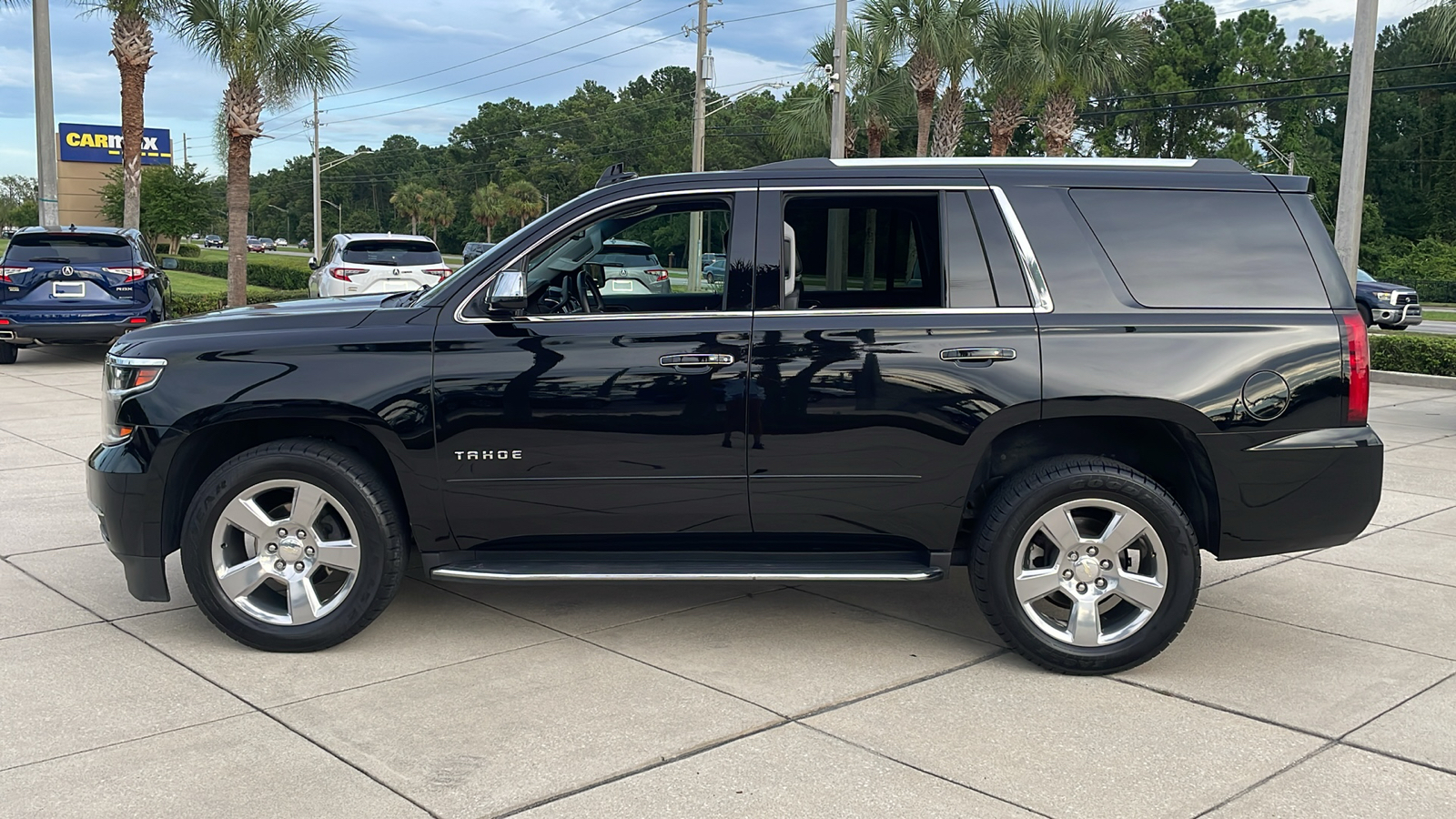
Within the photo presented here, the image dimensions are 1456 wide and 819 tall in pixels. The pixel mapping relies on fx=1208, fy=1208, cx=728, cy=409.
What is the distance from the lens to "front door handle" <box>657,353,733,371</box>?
15.0 ft

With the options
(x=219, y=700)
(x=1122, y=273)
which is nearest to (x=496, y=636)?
(x=219, y=700)

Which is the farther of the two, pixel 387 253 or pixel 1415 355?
pixel 387 253

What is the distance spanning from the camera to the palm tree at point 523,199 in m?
109

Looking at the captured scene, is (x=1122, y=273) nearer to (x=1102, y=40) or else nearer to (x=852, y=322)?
(x=852, y=322)

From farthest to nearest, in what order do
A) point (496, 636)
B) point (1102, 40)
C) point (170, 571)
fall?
point (1102, 40) → point (170, 571) → point (496, 636)

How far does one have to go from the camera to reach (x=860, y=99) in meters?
32.0

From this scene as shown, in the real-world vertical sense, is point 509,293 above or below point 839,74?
below

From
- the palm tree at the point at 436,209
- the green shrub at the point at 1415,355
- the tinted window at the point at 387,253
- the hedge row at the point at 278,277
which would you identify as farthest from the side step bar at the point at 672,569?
the palm tree at the point at 436,209

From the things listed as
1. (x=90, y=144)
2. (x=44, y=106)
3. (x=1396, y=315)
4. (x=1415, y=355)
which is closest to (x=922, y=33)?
(x=1396, y=315)

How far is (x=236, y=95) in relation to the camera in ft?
82.8

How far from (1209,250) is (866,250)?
4.49ft

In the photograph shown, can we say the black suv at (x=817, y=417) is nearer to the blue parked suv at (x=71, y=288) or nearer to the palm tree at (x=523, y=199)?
the blue parked suv at (x=71, y=288)

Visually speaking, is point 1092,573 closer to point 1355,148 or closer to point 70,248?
point 70,248

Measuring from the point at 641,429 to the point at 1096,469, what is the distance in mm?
1714
